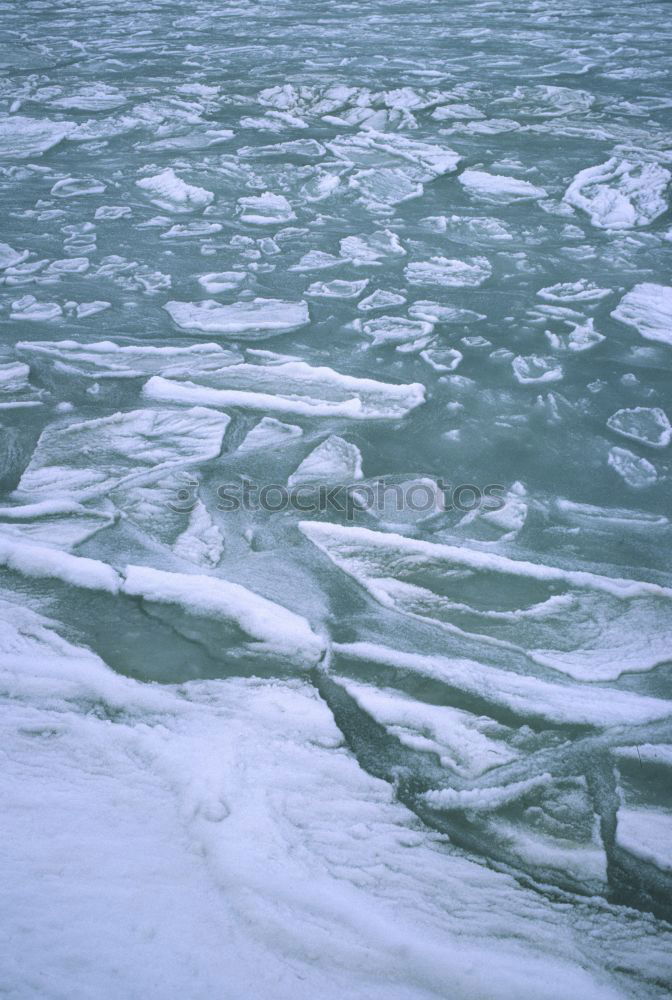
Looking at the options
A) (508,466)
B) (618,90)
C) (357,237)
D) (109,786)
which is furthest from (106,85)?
(109,786)

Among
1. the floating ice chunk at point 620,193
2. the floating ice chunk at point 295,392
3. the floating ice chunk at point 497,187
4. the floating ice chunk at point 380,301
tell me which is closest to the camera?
the floating ice chunk at point 295,392

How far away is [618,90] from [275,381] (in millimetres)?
3848

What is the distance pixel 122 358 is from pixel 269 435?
0.65 m

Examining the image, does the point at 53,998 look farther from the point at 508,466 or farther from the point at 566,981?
the point at 508,466

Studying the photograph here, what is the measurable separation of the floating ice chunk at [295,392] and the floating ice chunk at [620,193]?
1.59 metres

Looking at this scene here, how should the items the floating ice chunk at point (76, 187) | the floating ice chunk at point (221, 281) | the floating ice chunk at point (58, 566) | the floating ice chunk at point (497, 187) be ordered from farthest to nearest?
the floating ice chunk at point (76, 187)
the floating ice chunk at point (497, 187)
the floating ice chunk at point (221, 281)
the floating ice chunk at point (58, 566)

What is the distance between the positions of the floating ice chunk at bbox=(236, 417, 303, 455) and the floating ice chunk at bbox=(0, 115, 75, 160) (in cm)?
288

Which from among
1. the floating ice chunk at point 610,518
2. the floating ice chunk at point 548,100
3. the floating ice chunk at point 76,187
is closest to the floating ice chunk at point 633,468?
the floating ice chunk at point 610,518

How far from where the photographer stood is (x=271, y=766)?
3.75ft

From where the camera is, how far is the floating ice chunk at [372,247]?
9.36 feet

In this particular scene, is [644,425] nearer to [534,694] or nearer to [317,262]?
[534,694]

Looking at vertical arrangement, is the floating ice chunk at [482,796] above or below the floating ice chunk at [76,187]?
below
